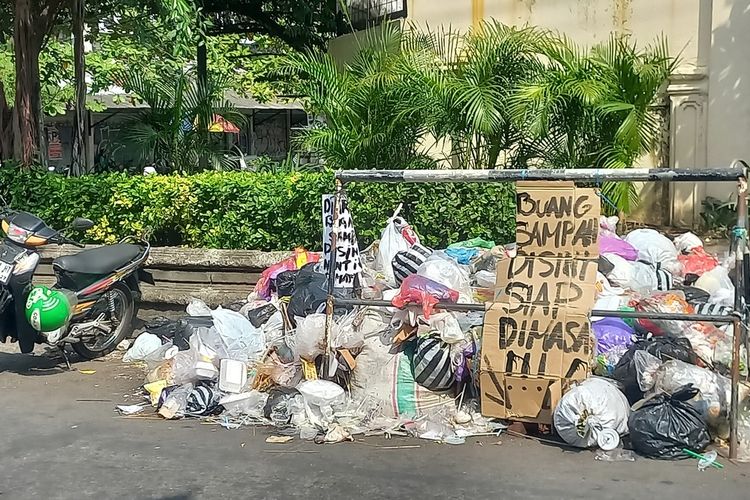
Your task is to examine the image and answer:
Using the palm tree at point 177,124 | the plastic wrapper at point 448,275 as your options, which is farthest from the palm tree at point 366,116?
the plastic wrapper at point 448,275

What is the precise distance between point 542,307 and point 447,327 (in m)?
0.62

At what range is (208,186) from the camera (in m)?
8.45

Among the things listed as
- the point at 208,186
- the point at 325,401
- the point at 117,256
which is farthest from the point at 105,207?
the point at 325,401

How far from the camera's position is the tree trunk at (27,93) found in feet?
34.5

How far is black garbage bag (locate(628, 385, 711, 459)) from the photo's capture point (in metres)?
4.70

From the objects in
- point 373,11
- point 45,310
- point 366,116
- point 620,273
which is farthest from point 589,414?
point 373,11

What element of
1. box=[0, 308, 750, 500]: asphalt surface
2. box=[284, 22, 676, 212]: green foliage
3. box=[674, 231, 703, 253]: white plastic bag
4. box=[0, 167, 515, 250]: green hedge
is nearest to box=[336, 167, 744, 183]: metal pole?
box=[0, 308, 750, 500]: asphalt surface

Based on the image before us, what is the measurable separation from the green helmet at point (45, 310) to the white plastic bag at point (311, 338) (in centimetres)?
208

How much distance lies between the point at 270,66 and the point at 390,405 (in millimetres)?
18472

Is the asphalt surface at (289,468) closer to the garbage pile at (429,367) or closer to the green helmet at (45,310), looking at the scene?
the garbage pile at (429,367)

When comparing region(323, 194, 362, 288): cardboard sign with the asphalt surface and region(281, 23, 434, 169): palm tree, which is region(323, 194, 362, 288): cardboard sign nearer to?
the asphalt surface

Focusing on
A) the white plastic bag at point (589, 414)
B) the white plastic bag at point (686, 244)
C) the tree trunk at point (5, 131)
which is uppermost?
the tree trunk at point (5, 131)

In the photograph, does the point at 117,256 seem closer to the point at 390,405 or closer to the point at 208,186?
the point at 208,186

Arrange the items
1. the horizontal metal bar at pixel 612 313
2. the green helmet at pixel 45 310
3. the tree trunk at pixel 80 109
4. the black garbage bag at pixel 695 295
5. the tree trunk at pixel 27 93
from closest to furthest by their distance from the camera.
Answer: the horizontal metal bar at pixel 612 313 < the black garbage bag at pixel 695 295 < the green helmet at pixel 45 310 < the tree trunk at pixel 27 93 < the tree trunk at pixel 80 109
